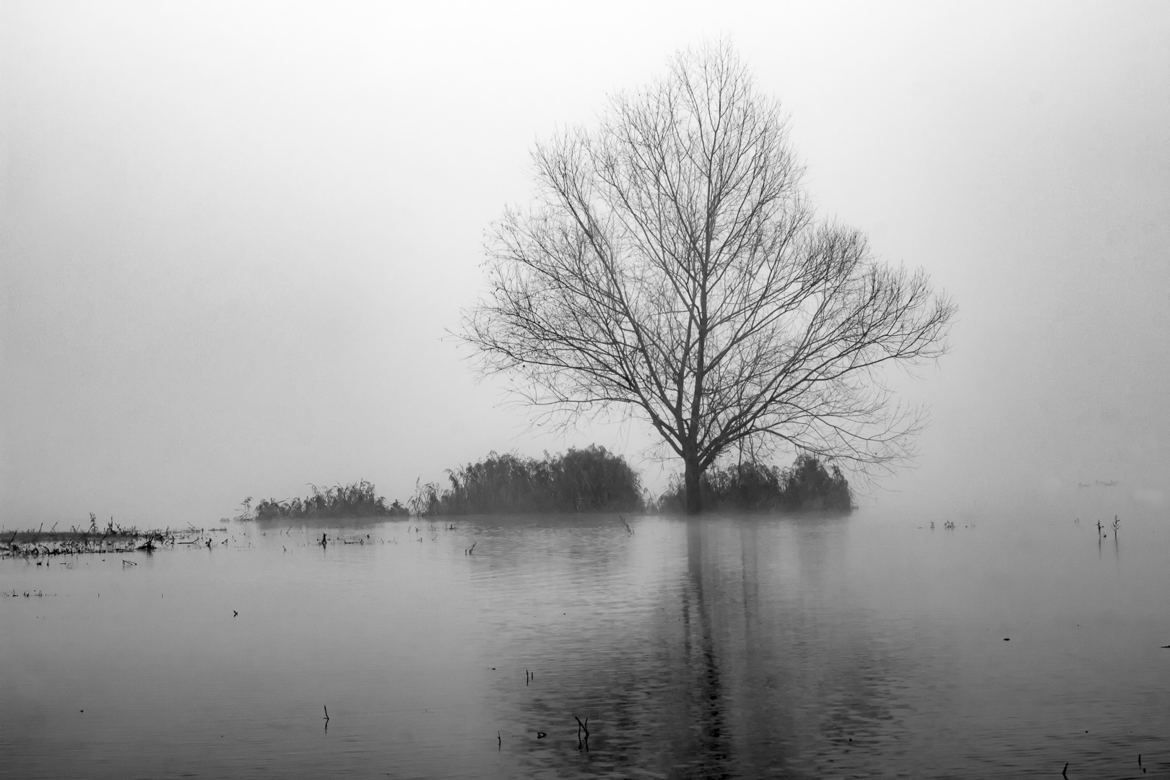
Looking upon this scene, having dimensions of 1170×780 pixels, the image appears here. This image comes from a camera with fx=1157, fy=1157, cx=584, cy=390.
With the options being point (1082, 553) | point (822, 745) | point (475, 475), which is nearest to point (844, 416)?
point (1082, 553)

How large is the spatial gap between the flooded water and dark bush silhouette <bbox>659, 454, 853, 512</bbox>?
10.6 metres

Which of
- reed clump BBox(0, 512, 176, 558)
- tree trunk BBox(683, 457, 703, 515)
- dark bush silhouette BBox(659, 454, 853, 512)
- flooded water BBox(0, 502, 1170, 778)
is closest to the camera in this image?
flooded water BBox(0, 502, 1170, 778)

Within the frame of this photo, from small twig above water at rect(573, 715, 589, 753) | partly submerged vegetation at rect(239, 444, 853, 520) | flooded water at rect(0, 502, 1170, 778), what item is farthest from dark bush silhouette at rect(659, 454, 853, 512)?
small twig above water at rect(573, 715, 589, 753)

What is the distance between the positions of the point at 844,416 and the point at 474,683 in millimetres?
15988

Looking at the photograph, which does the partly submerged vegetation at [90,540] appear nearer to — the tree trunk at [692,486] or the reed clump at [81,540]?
the reed clump at [81,540]

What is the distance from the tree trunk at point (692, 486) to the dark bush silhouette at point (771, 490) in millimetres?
1436

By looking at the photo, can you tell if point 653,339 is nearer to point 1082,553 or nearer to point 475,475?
point 475,475

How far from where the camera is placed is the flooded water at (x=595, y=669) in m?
5.36

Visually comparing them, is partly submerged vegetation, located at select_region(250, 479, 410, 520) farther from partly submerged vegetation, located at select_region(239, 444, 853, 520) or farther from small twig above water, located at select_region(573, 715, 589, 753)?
small twig above water, located at select_region(573, 715, 589, 753)

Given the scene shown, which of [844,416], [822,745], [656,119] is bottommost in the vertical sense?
[822,745]

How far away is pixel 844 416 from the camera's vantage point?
72.3 feet

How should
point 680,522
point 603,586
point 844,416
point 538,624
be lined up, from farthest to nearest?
point 680,522 < point 844,416 < point 603,586 < point 538,624

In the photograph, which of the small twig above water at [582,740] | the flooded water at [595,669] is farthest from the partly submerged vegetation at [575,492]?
the small twig above water at [582,740]

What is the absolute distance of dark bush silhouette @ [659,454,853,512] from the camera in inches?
1020
